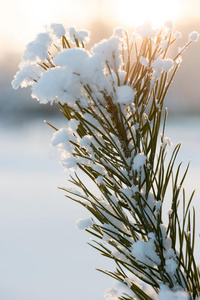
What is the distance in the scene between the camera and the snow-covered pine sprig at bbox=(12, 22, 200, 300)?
889 mm

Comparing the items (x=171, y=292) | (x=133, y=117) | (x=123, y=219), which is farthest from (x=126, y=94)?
(x=171, y=292)

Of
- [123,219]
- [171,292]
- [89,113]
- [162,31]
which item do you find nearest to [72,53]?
[89,113]

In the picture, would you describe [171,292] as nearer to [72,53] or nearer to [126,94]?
[126,94]

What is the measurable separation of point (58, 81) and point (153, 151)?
352mm

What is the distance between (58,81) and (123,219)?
0.45 meters

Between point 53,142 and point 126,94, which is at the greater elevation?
point 126,94

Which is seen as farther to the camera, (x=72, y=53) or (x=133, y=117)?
(x=133, y=117)

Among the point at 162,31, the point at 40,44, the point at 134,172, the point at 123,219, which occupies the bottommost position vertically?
the point at 123,219

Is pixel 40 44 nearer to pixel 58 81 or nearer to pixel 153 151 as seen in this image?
pixel 58 81

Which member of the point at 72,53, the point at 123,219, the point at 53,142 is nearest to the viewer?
the point at 72,53

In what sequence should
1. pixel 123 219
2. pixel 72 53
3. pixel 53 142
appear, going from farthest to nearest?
pixel 123 219 → pixel 53 142 → pixel 72 53

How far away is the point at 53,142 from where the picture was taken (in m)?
0.90

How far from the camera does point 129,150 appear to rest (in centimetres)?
97

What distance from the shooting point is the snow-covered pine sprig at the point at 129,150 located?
0.89 metres
